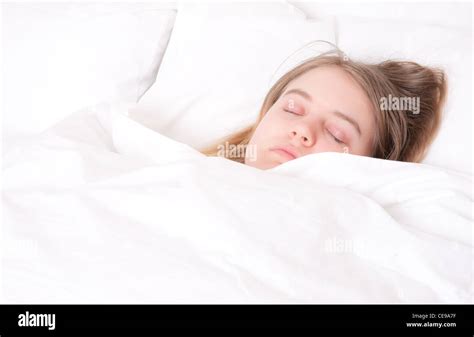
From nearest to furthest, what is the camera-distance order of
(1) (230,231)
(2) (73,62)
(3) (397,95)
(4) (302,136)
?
1. (1) (230,231)
2. (4) (302,136)
3. (3) (397,95)
4. (2) (73,62)

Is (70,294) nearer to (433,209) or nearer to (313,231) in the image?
(313,231)

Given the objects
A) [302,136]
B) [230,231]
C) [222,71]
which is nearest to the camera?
[230,231]

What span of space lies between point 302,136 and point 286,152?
2.2 inches

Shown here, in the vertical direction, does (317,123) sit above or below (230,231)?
above

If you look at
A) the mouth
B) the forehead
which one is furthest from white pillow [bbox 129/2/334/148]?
the mouth

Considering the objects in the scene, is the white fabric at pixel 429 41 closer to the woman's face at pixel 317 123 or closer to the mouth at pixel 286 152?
the woman's face at pixel 317 123

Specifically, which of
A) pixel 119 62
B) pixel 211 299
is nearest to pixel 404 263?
pixel 211 299

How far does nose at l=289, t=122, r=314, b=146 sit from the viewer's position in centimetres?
146

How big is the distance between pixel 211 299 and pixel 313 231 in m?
0.24

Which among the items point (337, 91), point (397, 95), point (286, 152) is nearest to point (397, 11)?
point (397, 95)

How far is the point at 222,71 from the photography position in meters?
1.88

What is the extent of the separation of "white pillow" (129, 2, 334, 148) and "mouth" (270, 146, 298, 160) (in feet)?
1.16

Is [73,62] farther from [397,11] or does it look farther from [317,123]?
[397,11]
